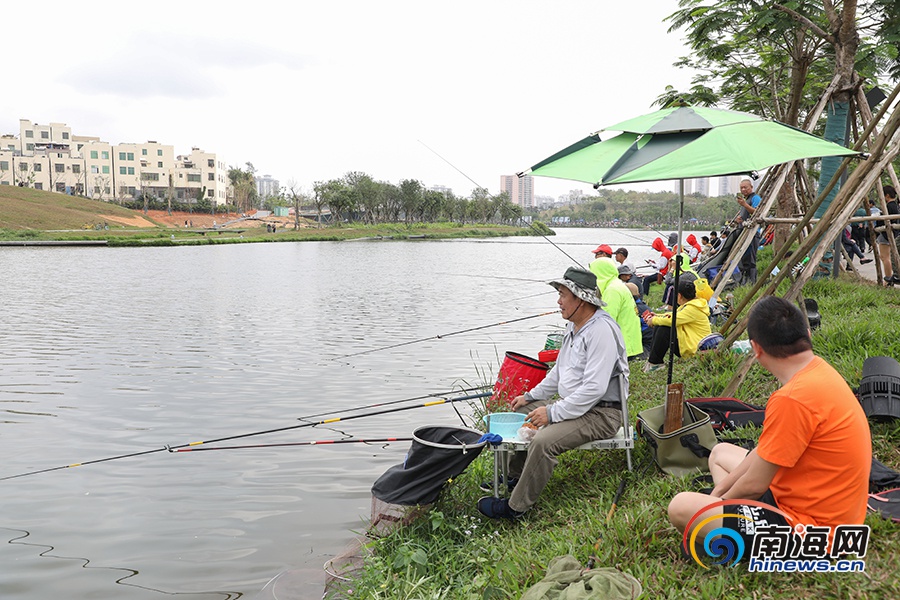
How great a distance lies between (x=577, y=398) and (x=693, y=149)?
1.66 metres

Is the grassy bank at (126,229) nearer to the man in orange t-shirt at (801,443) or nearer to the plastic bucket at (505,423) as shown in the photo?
the plastic bucket at (505,423)

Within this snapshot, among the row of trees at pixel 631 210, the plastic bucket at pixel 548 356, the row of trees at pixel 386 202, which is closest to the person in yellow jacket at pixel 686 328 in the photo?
the plastic bucket at pixel 548 356

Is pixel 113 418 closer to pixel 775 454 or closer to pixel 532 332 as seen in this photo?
pixel 775 454

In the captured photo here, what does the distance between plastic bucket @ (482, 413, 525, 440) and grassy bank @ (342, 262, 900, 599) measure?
464 millimetres

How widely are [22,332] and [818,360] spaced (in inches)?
586

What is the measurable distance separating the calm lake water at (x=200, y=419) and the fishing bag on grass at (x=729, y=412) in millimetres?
2728

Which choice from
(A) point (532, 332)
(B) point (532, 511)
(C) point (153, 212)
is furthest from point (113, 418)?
(C) point (153, 212)

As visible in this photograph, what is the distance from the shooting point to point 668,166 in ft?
13.2

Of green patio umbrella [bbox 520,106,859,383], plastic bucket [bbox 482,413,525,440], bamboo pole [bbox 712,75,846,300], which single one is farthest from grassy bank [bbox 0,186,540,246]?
plastic bucket [bbox 482,413,525,440]

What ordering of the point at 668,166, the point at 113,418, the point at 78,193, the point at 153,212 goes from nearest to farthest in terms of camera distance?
the point at 668,166
the point at 113,418
the point at 153,212
the point at 78,193

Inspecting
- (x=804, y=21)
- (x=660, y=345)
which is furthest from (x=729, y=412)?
(x=804, y=21)

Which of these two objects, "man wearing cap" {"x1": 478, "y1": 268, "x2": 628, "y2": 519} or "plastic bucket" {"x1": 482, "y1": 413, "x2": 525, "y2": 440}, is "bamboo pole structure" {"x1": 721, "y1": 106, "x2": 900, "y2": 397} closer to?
"man wearing cap" {"x1": 478, "y1": 268, "x2": 628, "y2": 519}

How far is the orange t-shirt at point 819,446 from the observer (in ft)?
8.61

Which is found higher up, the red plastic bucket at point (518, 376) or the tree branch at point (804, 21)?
the tree branch at point (804, 21)
